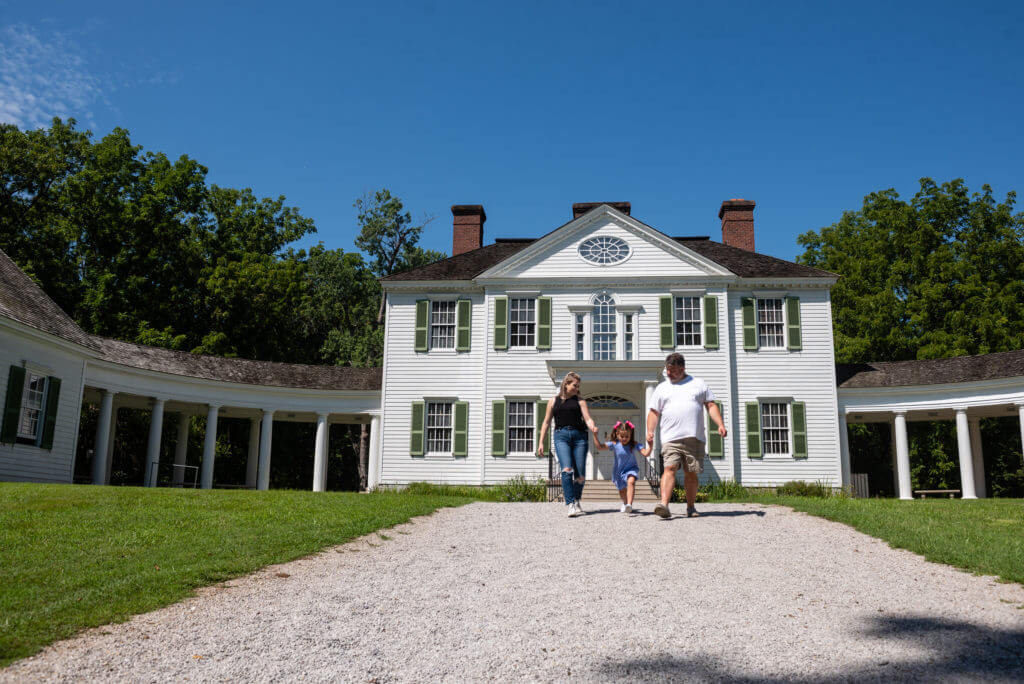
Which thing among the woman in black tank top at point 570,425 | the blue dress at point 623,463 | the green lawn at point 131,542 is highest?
the woman in black tank top at point 570,425

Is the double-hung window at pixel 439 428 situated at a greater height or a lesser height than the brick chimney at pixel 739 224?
lesser

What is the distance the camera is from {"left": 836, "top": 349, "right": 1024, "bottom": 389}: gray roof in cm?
2203

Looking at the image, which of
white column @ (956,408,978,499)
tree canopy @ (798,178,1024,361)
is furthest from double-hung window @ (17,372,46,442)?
tree canopy @ (798,178,1024,361)

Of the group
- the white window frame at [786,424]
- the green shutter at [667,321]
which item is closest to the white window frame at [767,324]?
the white window frame at [786,424]

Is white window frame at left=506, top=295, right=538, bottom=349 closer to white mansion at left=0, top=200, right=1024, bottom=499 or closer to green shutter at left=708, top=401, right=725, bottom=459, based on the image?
white mansion at left=0, top=200, right=1024, bottom=499

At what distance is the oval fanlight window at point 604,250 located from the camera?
24.4 meters

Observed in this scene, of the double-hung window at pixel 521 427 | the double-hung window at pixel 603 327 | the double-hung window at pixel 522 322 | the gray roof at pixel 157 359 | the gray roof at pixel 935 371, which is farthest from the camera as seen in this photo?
the double-hung window at pixel 522 322

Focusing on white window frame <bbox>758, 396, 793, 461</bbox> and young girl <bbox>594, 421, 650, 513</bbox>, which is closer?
young girl <bbox>594, 421, 650, 513</bbox>

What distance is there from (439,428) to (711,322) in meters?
8.53

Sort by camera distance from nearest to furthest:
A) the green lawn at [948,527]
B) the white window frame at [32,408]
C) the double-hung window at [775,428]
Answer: the green lawn at [948,527] < the white window frame at [32,408] < the double-hung window at [775,428]

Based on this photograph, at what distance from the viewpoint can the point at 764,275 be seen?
24188mm

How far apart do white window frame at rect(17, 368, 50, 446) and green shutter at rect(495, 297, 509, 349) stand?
1164cm

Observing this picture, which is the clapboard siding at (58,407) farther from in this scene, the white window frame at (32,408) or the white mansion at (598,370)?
the white mansion at (598,370)

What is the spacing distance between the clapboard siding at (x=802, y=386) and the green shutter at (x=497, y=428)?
256 inches
